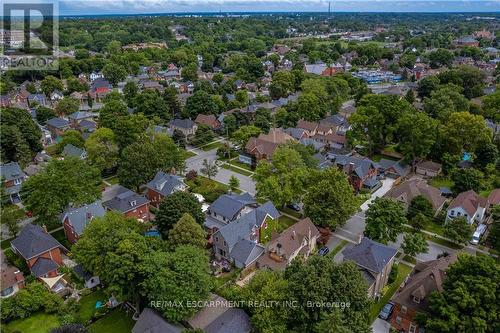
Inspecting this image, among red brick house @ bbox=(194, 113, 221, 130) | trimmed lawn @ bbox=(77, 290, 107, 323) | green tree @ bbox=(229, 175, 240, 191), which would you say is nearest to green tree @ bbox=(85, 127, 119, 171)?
green tree @ bbox=(229, 175, 240, 191)

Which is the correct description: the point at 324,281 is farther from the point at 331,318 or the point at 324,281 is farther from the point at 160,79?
the point at 160,79

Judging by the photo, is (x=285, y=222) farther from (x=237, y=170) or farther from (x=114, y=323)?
(x=114, y=323)

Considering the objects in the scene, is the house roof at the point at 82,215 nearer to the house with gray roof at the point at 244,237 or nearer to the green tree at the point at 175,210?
the green tree at the point at 175,210

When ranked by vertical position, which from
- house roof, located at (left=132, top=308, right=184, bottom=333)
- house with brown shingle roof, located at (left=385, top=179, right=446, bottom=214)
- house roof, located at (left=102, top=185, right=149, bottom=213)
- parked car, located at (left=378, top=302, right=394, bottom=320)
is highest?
house with brown shingle roof, located at (left=385, top=179, right=446, bottom=214)

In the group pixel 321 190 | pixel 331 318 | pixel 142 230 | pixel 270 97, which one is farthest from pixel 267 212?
pixel 270 97

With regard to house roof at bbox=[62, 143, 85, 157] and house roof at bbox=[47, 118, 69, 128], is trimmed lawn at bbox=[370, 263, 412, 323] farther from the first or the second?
house roof at bbox=[47, 118, 69, 128]
